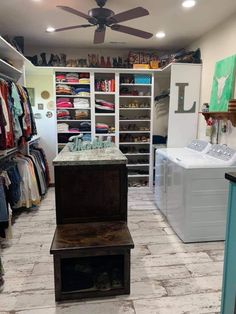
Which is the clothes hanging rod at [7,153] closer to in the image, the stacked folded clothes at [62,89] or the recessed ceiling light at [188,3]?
the stacked folded clothes at [62,89]

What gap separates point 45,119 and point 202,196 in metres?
3.33

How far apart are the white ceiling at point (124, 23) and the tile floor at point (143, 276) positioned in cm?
255

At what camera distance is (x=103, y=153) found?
2.20 meters

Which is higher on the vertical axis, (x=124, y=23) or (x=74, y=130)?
(x=124, y=23)

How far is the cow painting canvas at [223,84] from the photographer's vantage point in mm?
2904

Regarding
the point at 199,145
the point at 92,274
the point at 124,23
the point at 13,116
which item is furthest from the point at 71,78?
the point at 92,274

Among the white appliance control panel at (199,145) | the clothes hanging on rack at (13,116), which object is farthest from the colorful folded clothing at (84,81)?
the white appliance control panel at (199,145)

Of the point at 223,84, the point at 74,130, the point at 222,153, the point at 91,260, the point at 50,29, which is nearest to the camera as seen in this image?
the point at 91,260

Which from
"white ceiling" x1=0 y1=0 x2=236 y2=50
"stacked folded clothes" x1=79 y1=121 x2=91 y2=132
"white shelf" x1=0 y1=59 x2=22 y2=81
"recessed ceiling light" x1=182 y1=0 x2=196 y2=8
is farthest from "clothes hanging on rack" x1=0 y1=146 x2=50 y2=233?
"recessed ceiling light" x1=182 y1=0 x2=196 y2=8

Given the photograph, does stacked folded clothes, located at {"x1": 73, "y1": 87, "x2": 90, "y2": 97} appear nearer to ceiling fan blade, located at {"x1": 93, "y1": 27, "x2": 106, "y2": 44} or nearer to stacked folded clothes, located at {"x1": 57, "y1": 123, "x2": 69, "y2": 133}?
stacked folded clothes, located at {"x1": 57, "y1": 123, "x2": 69, "y2": 133}

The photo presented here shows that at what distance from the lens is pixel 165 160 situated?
3.29m

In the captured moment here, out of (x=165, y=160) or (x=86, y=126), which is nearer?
(x=165, y=160)

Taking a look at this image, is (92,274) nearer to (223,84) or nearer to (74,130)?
(223,84)

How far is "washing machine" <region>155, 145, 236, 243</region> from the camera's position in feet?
8.59
